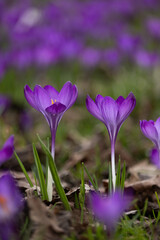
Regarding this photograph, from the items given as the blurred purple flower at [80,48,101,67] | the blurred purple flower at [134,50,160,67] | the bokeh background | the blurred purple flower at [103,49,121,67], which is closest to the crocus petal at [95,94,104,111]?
the bokeh background

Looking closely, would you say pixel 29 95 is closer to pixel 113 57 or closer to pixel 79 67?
pixel 113 57

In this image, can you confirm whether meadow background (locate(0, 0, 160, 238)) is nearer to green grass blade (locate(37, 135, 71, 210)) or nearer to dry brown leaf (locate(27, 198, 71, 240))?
green grass blade (locate(37, 135, 71, 210))

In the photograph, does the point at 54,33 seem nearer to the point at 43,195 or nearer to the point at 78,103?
the point at 78,103

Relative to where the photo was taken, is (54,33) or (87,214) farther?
(54,33)

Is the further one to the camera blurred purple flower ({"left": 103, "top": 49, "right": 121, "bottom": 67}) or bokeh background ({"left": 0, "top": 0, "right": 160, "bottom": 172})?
blurred purple flower ({"left": 103, "top": 49, "right": 121, "bottom": 67})

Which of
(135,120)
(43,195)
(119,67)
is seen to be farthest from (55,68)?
(43,195)

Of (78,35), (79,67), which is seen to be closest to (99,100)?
(79,67)
